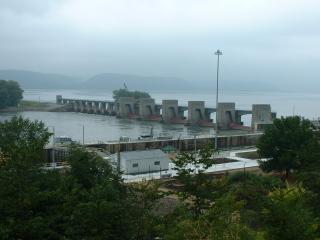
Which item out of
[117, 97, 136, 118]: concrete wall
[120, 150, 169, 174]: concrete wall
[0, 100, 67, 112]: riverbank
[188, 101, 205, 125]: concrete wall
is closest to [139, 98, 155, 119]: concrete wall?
[117, 97, 136, 118]: concrete wall

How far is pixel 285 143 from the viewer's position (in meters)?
Answer: 24.2

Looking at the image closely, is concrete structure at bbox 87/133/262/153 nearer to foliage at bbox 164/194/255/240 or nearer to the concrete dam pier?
the concrete dam pier

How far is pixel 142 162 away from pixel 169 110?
51414 millimetres

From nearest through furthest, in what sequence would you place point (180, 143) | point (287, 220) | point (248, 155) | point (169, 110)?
point (287, 220) < point (248, 155) < point (180, 143) < point (169, 110)

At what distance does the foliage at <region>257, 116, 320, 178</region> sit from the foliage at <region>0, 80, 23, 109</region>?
256 ft

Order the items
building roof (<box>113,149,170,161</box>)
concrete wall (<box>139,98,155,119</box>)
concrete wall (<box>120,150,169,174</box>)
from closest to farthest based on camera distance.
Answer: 1. concrete wall (<box>120,150,169,174</box>)
2. building roof (<box>113,149,170,161</box>)
3. concrete wall (<box>139,98,155,119</box>)

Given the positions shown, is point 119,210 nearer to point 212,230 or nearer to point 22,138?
point 212,230

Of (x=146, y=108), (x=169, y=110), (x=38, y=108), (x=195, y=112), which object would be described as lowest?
(x=38, y=108)

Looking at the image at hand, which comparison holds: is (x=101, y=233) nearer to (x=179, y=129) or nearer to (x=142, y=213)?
(x=142, y=213)

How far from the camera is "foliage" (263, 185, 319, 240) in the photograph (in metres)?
8.23

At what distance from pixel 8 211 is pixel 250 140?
112 feet

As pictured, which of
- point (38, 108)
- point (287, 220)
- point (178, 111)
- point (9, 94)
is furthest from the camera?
point (38, 108)

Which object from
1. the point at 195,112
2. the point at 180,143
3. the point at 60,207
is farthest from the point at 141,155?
the point at 195,112

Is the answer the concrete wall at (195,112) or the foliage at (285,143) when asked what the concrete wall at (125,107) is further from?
the foliage at (285,143)
